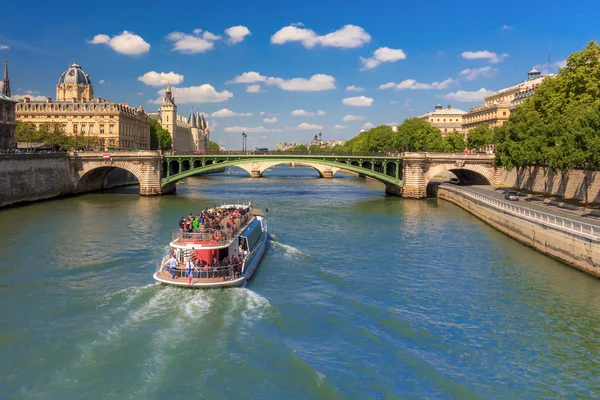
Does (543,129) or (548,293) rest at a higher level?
(543,129)

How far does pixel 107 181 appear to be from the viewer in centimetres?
7988

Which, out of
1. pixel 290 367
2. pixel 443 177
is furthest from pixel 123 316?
pixel 443 177

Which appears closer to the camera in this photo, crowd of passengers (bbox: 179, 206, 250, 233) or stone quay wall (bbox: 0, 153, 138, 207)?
crowd of passengers (bbox: 179, 206, 250, 233)

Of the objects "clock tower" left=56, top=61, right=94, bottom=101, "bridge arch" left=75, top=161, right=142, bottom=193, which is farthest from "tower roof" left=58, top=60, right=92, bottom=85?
"bridge arch" left=75, top=161, right=142, bottom=193

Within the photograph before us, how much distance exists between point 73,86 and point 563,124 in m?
117

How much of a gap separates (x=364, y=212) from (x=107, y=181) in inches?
1710

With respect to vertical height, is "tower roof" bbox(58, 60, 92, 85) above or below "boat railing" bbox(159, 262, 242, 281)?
above

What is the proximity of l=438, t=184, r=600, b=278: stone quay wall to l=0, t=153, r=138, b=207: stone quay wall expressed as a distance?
145 ft

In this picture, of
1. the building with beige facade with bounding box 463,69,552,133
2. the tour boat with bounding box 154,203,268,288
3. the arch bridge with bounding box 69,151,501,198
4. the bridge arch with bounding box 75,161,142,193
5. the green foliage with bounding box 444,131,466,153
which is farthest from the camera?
the building with beige facade with bounding box 463,69,552,133

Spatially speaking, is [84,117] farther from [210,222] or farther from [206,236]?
[206,236]

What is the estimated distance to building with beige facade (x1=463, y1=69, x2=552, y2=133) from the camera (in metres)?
110

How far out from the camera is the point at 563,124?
46.0 metres

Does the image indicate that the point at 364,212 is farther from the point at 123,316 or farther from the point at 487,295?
the point at 123,316

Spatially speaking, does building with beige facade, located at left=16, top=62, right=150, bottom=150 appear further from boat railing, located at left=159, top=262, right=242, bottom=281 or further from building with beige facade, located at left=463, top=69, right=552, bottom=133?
boat railing, located at left=159, top=262, right=242, bottom=281
